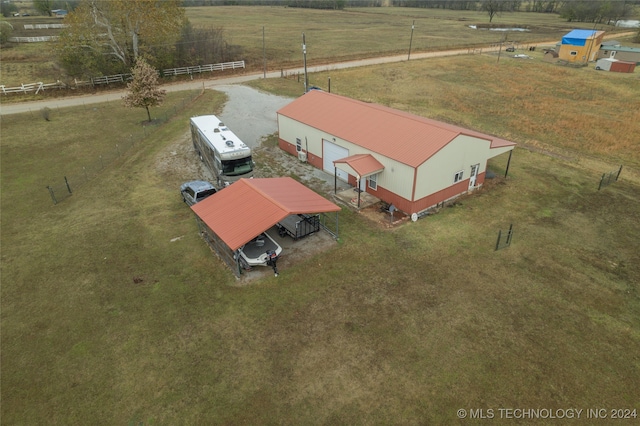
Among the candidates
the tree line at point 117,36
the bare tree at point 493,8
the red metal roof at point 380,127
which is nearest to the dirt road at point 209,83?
the tree line at point 117,36

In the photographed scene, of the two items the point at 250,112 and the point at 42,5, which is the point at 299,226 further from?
the point at 42,5

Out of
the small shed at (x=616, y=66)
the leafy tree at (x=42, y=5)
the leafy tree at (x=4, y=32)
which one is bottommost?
the small shed at (x=616, y=66)

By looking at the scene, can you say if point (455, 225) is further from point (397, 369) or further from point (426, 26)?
point (426, 26)

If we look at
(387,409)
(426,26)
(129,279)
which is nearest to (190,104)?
(129,279)

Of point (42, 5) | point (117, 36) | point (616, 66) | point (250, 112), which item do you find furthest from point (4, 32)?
point (616, 66)

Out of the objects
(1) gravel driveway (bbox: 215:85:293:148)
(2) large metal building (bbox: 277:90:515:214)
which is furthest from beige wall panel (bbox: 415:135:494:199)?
(1) gravel driveway (bbox: 215:85:293:148)

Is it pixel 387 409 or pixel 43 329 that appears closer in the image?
pixel 387 409

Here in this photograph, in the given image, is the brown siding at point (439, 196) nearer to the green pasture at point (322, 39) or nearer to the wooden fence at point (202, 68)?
the green pasture at point (322, 39)
